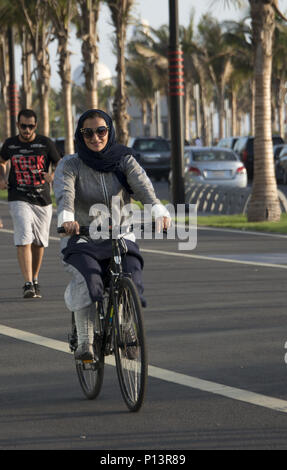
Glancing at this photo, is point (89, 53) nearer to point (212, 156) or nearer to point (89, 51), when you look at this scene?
point (89, 51)

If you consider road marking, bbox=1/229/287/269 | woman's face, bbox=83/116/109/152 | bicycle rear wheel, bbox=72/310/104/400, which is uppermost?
woman's face, bbox=83/116/109/152

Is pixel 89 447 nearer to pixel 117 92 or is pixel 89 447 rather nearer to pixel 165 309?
pixel 165 309

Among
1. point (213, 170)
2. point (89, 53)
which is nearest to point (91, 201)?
point (89, 53)

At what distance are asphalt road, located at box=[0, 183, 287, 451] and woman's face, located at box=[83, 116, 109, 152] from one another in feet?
5.18

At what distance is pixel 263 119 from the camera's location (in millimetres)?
21922

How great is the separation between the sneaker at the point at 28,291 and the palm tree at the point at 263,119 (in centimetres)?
1017

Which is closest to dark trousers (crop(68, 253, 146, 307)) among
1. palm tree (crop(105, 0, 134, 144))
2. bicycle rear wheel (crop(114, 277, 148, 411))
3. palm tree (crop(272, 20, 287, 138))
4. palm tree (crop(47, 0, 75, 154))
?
bicycle rear wheel (crop(114, 277, 148, 411))

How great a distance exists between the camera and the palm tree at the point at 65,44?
33344 mm

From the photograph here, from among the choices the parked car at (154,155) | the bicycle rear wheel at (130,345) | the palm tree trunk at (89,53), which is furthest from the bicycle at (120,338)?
the parked car at (154,155)

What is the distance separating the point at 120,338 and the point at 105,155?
3.87 ft

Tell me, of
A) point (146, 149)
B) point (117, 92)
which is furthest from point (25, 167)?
point (146, 149)

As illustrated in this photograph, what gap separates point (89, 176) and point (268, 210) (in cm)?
1463

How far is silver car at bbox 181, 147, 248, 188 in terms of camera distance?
30.8m

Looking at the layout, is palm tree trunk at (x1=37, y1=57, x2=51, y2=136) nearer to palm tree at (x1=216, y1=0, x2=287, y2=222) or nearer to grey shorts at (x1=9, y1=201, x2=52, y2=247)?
palm tree at (x1=216, y1=0, x2=287, y2=222)
